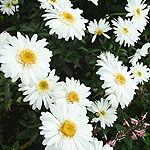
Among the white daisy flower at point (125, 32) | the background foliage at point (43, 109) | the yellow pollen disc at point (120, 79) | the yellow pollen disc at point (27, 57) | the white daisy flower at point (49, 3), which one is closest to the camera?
the yellow pollen disc at point (27, 57)

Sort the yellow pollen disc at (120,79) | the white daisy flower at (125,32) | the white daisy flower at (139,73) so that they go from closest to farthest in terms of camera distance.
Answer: the yellow pollen disc at (120,79) → the white daisy flower at (125,32) → the white daisy flower at (139,73)

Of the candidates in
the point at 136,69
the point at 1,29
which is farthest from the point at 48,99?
the point at 1,29

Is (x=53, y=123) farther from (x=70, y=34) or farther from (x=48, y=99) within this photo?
(x=70, y=34)

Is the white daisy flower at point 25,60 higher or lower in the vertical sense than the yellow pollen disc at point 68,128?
higher

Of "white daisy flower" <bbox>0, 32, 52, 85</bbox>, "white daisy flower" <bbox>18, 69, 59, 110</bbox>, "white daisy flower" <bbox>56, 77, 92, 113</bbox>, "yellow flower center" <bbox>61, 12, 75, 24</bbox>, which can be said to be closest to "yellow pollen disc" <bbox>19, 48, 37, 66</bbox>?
"white daisy flower" <bbox>0, 32, 52, 85</bbox>

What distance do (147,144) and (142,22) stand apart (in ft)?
4.14

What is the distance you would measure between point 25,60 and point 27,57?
0.09ft

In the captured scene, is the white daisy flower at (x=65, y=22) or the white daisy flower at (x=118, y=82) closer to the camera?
the white daisy flower at (x=65, y=22)

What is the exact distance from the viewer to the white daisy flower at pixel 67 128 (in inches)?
68.4

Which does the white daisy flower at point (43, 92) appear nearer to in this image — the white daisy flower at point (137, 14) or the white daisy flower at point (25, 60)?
the white daisy flower at point (25, 60)

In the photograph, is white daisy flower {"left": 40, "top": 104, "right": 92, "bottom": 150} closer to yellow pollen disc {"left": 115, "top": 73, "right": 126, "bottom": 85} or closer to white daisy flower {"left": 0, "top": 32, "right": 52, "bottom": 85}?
white daisy flower {"left": 0, "top": 32, "right": 52, "bottom": 85}

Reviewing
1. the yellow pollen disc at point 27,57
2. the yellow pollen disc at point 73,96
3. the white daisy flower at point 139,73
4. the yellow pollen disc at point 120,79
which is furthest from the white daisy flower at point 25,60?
the white daisy flower at point 139,73

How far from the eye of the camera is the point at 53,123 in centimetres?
176

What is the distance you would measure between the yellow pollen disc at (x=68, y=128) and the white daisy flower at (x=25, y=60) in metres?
0.35
